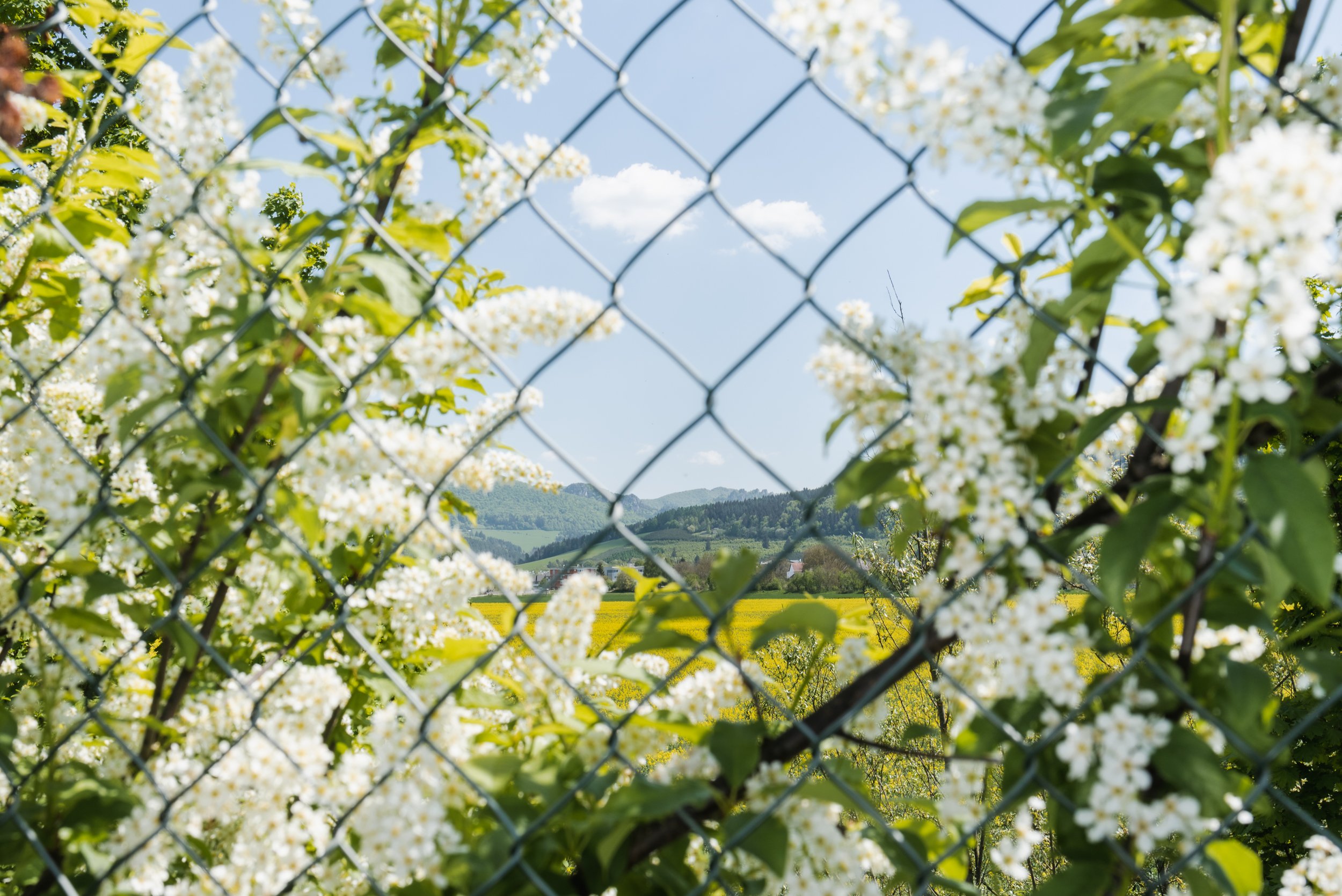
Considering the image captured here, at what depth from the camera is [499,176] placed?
1.26 metres

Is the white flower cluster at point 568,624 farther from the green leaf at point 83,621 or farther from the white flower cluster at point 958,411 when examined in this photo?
the green leaf at point 83,621

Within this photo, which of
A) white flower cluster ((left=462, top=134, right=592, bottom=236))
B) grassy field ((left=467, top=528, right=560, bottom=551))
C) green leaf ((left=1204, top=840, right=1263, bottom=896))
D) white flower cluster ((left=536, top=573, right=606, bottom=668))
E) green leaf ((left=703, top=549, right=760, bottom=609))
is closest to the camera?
green leaf ((left=1204, top=840, right=1263, bottom=896))

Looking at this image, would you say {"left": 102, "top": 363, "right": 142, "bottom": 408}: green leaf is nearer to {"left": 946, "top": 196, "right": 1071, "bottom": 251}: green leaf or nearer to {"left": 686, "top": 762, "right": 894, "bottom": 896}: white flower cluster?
{"left": 686, "top": 762, "right": 894, "bottom": 896}: white flower cluster

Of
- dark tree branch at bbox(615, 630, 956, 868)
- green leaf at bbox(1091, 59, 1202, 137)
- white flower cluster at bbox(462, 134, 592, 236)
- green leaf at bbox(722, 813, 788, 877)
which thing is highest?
white flower cluster at bbox(462, 134, 592, 236)

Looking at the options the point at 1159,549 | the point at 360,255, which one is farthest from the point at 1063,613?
the point at 360,255

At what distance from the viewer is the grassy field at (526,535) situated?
93.2 m

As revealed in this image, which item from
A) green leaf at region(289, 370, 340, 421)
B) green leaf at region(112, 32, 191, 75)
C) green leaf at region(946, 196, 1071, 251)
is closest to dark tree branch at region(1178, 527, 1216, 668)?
green leaf at region(946, 196, 1071, 251)

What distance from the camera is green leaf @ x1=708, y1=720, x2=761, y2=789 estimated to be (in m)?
0.88

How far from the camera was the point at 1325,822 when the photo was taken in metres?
4.21

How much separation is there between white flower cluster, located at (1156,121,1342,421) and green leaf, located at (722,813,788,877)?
586 mm

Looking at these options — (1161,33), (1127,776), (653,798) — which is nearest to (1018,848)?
(1127,776)

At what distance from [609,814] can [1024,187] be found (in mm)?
768

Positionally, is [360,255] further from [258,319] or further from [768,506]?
[768,506]

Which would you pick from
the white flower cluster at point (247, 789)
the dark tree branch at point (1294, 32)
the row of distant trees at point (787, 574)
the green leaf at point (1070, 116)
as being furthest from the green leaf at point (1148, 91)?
the white flower cluster at point (247, 789)
